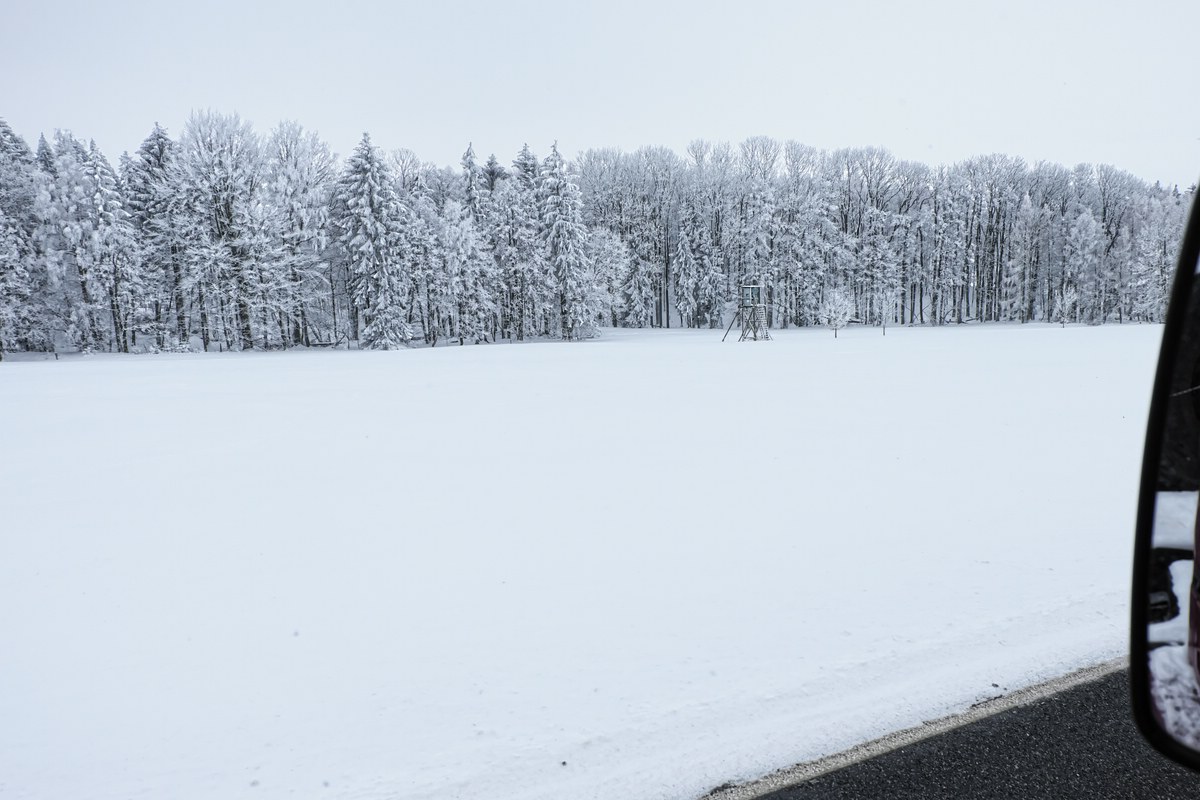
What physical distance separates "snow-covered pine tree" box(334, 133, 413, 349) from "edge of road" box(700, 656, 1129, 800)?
4881cm

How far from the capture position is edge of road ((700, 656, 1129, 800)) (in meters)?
3.08

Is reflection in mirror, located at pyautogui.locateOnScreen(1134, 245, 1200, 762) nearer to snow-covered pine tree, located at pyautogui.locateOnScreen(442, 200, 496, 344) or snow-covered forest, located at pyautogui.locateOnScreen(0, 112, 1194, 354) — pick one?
snow-covered forest, located at pyautogui.locateOnScreen(0, 112, 1194, 354)

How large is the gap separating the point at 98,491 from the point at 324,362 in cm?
2625

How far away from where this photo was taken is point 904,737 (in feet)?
11.2

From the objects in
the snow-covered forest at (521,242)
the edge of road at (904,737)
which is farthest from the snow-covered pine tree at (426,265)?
the edge of road at (904,737)

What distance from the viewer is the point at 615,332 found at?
64188 millimetres

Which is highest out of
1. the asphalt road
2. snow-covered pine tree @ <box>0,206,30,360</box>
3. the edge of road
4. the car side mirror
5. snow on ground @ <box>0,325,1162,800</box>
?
snow-covered pine tree @ <box>0,206,30,360</box>

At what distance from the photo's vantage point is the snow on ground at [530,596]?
11.6 feet

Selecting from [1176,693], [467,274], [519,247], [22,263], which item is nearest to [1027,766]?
[1176,693]

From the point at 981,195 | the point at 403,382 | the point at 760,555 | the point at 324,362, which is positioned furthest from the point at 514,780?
the point at 981,195

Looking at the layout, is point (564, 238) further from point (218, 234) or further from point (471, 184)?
point (218, 234)

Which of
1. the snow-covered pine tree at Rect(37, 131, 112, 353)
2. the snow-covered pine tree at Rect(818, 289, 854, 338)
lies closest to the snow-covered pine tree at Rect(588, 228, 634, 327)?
the snow-covered pine tree at Rect(818, 289, 854, 338)

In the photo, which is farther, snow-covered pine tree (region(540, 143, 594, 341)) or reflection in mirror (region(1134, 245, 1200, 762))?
snow-covered pine tree (region(540, 143, 594, 341))

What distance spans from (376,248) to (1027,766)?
5156 centimetres
